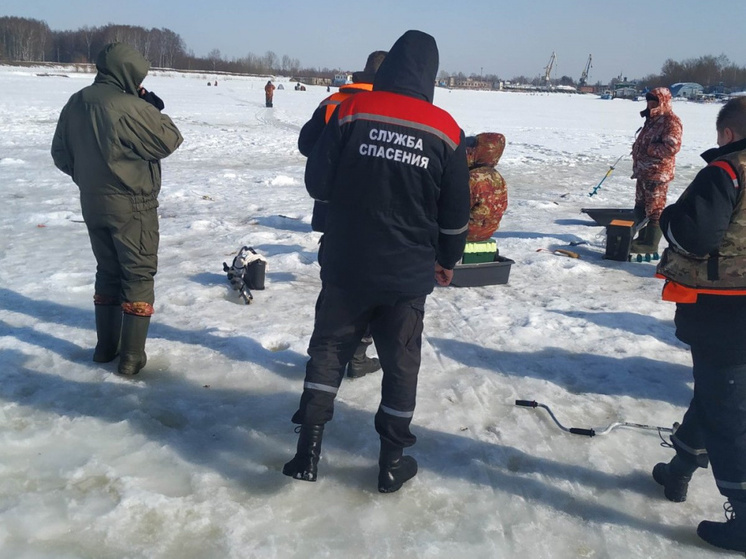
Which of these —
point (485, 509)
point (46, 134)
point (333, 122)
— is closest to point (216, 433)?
point (485, 509)

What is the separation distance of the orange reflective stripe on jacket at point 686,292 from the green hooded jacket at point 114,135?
273 centimetres

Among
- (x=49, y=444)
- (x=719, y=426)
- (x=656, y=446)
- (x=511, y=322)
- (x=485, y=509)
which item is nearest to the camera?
(x=719, y=426)

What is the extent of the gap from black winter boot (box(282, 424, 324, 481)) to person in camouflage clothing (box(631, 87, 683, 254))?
5334 mm

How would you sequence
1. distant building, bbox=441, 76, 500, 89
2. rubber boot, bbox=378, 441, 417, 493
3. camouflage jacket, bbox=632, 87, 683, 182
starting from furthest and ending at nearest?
distant building, bbox=441, 76, 500, 89 → camouflage jacket, bbox=632, 87, 683, 182 → rubber boot, bbox=378, 441, 417, 493

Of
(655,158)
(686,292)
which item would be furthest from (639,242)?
(686,292)

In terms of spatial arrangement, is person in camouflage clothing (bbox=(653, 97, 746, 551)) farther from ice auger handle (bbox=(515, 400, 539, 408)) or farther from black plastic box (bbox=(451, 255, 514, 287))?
black plastic box (bbox=(451, 255, 514, 287))

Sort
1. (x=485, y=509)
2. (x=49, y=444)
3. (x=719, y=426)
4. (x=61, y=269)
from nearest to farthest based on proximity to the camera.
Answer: (x=719, y=426), (x=485, y=509), (x=49, y=444), (x=61, y=269)

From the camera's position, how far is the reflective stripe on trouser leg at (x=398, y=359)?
2646 millimetres

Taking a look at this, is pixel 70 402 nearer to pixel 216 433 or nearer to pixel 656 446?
pixel 216 433

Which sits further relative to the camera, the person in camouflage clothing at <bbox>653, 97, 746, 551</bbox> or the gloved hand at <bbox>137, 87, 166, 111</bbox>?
the gloved hand at <bbox>137, 87, 166, 111</bbox>

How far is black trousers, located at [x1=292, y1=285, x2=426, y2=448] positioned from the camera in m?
2.65

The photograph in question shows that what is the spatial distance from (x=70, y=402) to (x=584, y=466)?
2758 mm

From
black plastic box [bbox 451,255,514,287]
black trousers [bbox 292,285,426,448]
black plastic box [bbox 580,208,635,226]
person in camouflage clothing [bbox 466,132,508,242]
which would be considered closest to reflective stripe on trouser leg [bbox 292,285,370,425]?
black trousers [bbox 292,285,426,448]

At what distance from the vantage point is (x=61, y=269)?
546 cm
